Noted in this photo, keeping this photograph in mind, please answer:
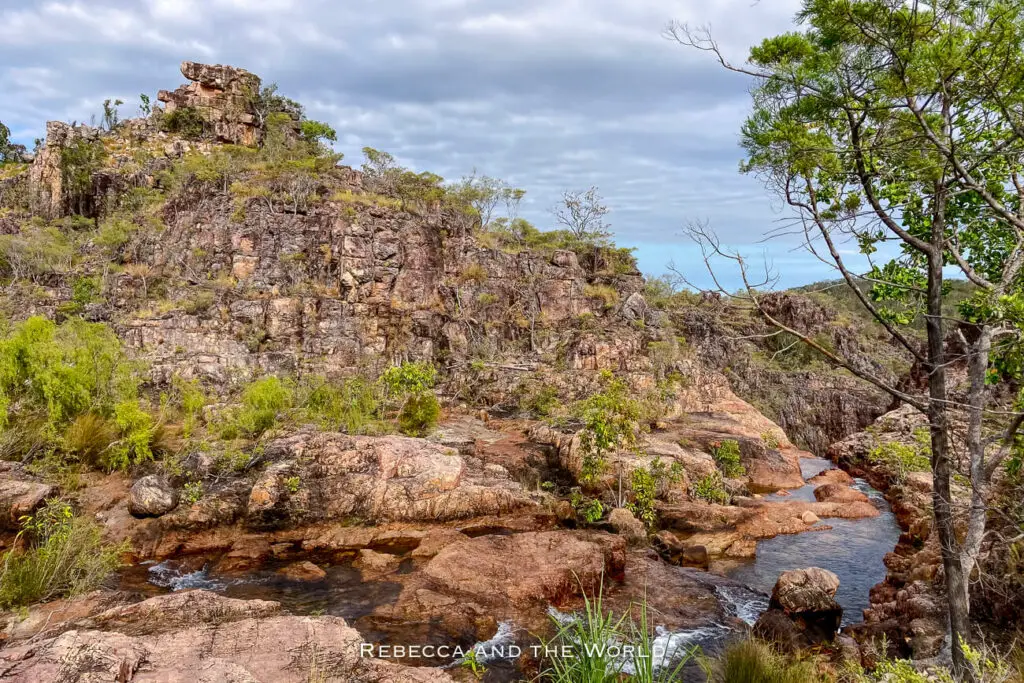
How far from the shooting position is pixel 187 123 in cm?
5297

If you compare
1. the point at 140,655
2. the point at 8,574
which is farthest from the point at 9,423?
the point at 140,655

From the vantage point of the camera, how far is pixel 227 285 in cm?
3116

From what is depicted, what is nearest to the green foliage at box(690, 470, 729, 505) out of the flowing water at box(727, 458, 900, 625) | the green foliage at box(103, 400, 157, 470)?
the flowing water at box(727, 458, 900, 625)

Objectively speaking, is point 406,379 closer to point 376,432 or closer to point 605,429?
point 376,432

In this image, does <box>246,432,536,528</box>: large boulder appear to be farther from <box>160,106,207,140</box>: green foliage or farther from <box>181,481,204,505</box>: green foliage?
<box>160,106,207,140</box>: green foliage

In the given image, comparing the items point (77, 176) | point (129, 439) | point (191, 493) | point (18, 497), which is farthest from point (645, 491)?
point (77, 176)

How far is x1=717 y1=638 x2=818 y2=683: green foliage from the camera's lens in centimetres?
674

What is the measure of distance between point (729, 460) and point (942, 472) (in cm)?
1715

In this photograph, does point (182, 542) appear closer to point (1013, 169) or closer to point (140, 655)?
point (140, 655)

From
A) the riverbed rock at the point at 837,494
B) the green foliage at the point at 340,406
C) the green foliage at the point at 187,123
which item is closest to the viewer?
the green foliage at the point at 340,406

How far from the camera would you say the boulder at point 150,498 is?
43.0 feet

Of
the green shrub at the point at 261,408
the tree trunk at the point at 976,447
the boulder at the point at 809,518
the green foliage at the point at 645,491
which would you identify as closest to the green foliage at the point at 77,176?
the green shrub at the point at 261,408

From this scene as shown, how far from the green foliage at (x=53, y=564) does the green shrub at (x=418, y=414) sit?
11965 mm

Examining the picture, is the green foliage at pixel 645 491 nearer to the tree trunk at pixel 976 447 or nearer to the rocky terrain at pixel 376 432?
the rocky terrain at pixel 376 432
